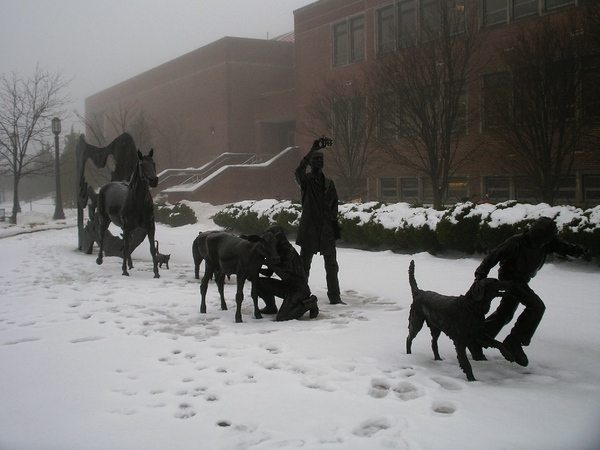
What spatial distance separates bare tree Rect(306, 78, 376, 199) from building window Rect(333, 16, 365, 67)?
5606mm

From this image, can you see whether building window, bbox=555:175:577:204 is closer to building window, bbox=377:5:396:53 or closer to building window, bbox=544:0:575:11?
building window, bbox=544:0:575:11

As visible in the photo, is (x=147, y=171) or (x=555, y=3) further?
(x=555, y=3)

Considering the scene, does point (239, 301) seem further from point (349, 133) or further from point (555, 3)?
point (555, 3)

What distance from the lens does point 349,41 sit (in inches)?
1324

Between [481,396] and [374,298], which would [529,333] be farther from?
[374,298]

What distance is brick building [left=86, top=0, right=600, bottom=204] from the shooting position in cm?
2447

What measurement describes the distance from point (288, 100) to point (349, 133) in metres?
15.7

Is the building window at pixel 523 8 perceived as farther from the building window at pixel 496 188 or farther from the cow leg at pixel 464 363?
the cow leg at pixel 464 363

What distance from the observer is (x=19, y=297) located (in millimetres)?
8164

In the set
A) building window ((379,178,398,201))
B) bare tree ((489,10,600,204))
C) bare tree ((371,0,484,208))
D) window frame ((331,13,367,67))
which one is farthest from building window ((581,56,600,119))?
window frame ((331,13,367,67))

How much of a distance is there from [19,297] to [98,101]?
6607 centimetres

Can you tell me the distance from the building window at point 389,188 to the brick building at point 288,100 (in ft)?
0.18

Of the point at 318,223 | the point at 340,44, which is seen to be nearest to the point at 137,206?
the point at 318,223

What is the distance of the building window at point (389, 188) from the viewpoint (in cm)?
3013
